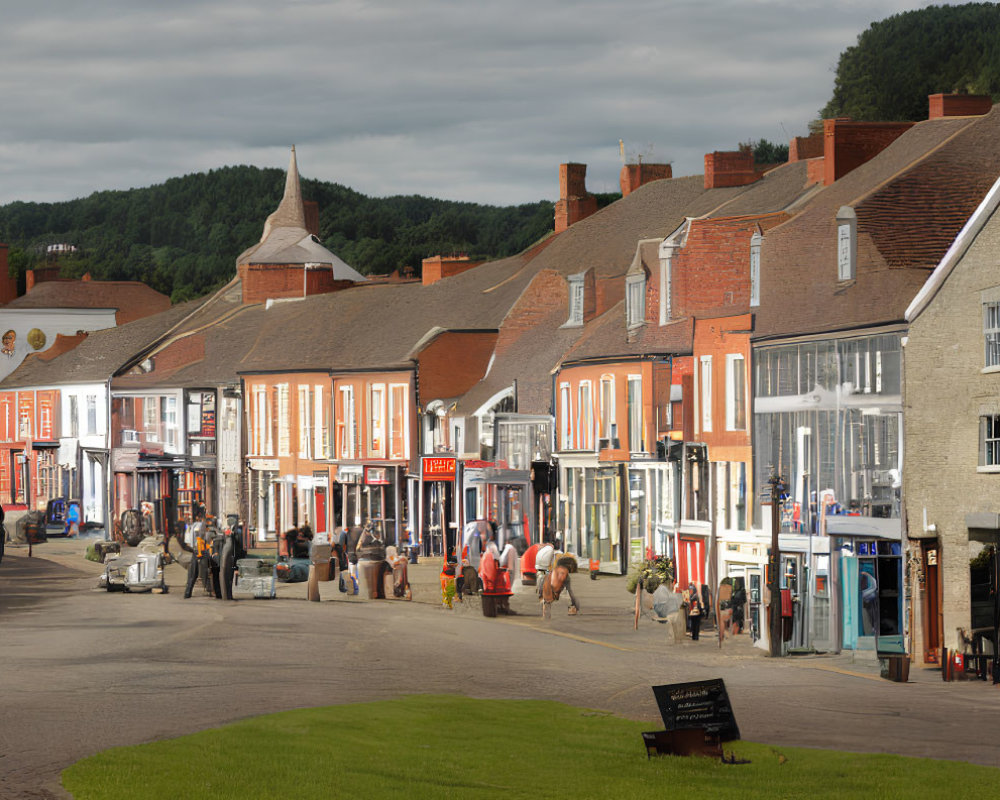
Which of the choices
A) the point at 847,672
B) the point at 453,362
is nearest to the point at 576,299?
the point at 453,362

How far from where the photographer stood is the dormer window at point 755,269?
138 feet

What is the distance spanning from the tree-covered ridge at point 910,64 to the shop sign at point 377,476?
109ft

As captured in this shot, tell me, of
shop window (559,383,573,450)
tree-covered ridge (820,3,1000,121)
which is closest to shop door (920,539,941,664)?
shop window (559,383,573,450)

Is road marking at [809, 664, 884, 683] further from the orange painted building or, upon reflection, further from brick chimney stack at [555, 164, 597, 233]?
brick chimney stack at [555, 164, 597, 233]

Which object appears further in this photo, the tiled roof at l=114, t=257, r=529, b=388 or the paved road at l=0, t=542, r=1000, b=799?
the tiled roof at l=114, t=257, r=529, b=388

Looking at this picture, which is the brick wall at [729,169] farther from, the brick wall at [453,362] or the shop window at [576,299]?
the brick wall at [453,362]

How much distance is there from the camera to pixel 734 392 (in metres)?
42.3

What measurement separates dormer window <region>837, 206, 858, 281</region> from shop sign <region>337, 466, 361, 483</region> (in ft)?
103

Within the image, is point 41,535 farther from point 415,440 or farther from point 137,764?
point 137,764

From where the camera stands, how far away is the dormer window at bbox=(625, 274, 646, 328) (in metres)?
50.9

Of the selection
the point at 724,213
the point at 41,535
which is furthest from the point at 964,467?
the point at 41,535

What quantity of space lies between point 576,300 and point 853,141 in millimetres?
15306

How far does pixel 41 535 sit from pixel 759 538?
147 feet

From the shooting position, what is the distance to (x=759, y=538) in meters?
40.0
